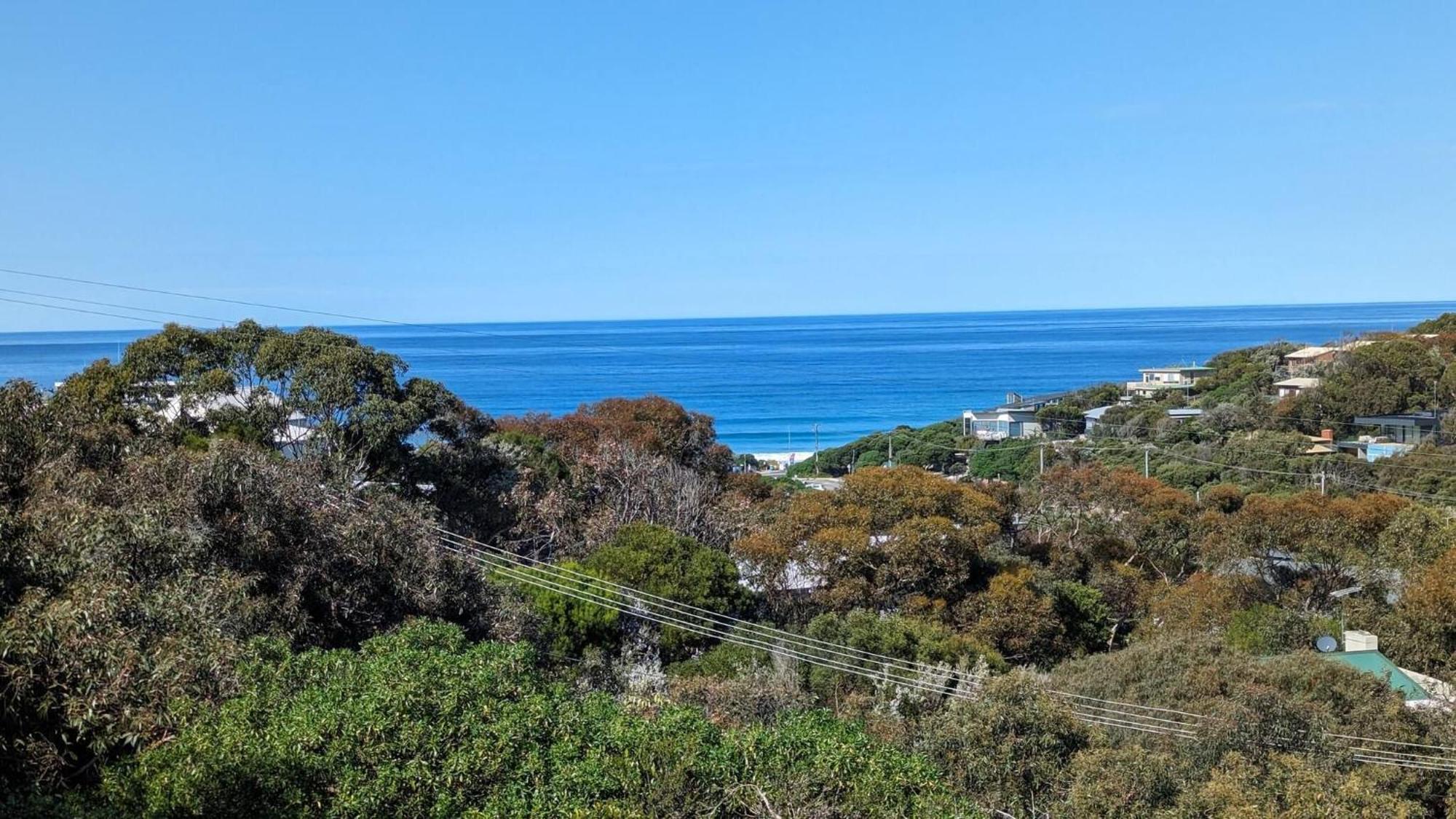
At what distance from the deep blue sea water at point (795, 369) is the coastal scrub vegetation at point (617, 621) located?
3869 centimetres

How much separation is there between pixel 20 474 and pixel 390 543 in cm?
370

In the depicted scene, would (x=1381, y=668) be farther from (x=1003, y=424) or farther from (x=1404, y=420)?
(x=1003, y=424)

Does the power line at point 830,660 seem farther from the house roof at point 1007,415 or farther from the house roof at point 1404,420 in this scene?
the house roof at point 1007,415

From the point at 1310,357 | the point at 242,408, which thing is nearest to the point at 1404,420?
the point at 1310,357

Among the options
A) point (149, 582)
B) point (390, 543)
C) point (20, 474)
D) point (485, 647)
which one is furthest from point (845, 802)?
point (20, 474)

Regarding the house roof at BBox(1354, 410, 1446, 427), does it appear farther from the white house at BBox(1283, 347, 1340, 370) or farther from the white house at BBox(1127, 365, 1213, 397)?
the white house at BBox(1127, 365, 1213, 397)

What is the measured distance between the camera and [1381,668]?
49.2 ft

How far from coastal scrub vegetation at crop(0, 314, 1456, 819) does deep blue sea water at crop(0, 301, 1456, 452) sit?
127 ft

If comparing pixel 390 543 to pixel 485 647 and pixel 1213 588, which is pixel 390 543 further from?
pixel 1213 588

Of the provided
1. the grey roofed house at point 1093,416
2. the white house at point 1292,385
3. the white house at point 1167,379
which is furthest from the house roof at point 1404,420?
the white house at point 1167,379

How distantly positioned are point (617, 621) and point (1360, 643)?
10.3 meters

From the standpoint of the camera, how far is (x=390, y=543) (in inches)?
499

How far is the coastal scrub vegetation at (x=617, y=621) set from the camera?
719 centimetres

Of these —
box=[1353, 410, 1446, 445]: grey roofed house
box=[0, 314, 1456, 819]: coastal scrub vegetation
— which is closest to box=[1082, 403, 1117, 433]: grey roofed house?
box=[1353, 410, 1446, 445]: grey roofed house
